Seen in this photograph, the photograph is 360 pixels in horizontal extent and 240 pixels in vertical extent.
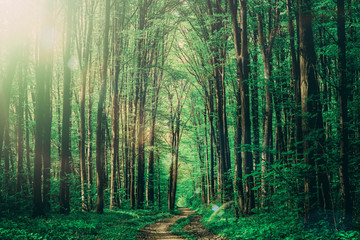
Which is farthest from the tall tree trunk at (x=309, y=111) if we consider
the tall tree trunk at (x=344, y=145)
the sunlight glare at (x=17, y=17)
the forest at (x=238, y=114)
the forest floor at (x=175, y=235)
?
the sunlight glare at (x=17, y=17)

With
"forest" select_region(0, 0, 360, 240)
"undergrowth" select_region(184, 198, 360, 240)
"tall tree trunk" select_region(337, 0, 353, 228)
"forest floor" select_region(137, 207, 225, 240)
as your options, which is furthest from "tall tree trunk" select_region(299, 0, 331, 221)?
"forest floor" select_region(137, 207, 225, 240)

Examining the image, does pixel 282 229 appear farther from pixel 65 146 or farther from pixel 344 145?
pixel 65 146

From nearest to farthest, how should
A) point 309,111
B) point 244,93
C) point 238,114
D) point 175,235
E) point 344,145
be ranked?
point 344,145
point 309,111
point 244,93
point 175,235
point 238,114

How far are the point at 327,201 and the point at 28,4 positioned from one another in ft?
46.8

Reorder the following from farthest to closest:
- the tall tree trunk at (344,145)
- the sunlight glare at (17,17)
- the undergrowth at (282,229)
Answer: the sunlight glare at (17,17) → the undergrowth at (282,229) → the tall tree trunk at (344,145)

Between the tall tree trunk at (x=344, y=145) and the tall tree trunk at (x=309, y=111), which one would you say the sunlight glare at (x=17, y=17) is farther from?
the tall tree trunk at (x=344, y=145)

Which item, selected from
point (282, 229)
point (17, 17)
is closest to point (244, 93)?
point (282, 229)

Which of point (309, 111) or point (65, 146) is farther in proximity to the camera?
point (65, 146)

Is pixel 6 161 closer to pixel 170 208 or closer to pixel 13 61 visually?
pixel 13 61

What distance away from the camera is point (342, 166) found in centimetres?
608

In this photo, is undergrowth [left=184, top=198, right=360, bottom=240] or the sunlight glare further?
the sunlight glare

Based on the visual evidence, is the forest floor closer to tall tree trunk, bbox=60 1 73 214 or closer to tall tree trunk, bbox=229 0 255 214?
tall tree trunk, bbox=229 0 255 214

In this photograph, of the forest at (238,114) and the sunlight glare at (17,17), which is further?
the sunlight glare at (17,17)

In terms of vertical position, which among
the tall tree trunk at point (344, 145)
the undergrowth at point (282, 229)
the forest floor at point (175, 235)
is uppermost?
the tall tree trunk at point (344, 145)
